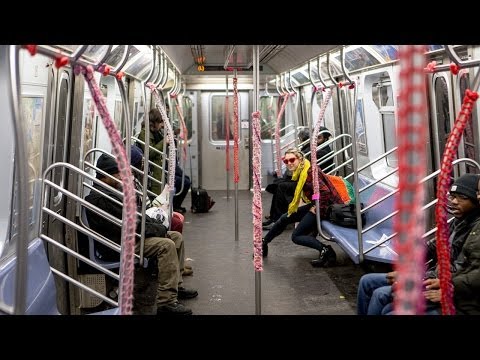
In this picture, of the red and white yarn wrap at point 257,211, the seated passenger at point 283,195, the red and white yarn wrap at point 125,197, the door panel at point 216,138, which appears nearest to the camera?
the red and white yarn wrap at point 125,197

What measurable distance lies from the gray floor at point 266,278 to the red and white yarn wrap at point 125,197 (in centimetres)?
284

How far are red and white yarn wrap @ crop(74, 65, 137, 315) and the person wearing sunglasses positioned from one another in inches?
174

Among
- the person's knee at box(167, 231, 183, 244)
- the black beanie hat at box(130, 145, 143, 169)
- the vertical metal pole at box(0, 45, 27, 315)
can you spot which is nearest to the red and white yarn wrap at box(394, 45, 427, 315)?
the vertical metal pole at box(0, 45, 27, 315)

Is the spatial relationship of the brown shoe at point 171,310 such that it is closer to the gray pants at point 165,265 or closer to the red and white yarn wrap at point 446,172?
the gray pants at point 165,265

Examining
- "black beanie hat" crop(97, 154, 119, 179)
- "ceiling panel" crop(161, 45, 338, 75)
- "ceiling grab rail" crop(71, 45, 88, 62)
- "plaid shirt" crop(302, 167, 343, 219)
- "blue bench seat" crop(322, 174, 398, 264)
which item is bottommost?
"blue bench seat" crop(322, 174, 398, 264)

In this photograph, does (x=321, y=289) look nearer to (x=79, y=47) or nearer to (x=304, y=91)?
(x=79, y=47)

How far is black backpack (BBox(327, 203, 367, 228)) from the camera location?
240 inches

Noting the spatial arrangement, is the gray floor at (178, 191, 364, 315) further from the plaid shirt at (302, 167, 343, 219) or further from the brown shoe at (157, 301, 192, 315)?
the plaid shirt at (302, 167, 343, 219)

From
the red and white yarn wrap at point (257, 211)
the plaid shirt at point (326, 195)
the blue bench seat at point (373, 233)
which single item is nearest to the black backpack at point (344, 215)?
the blue bench seat at point (373, 233)

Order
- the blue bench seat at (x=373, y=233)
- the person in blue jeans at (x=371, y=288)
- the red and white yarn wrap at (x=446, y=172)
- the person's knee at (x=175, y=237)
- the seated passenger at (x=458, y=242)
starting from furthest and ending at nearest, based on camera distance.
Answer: the person's knee at (x=175, y=237)
the blue bench seat at (x=373, y=233)
the person in blue jeans at (x=371, y=288)
the seated passenger at (x=458, y=242)
the red and white yarn wrap at (x=446, y=172)

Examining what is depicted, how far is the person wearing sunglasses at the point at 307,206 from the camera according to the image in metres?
6.54

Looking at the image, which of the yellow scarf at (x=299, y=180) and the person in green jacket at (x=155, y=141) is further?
the person in green jacket at (x=155, y=141)

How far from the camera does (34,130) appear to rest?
13.0ft

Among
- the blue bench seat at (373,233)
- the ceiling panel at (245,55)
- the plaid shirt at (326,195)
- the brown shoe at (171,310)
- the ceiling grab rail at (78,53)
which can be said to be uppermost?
the ceiling panel at (245,55)
